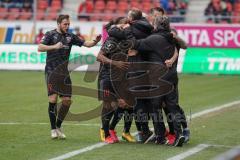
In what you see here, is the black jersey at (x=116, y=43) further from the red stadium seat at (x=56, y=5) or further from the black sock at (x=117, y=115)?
the red stadium seat at (x=56, y=5)

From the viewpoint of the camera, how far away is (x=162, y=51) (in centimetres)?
1123

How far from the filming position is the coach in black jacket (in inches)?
437

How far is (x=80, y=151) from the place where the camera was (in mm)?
10547

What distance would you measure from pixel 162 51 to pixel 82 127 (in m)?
2.91

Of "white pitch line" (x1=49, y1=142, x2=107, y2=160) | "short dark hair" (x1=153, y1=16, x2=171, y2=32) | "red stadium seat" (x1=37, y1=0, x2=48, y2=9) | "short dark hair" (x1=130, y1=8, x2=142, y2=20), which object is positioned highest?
"short dark hair" (x1=130, y1=8, x2=142, y2=20)

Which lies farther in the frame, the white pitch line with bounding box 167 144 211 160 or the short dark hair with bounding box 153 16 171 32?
the short dark hair with bounding box 153 16 171 32

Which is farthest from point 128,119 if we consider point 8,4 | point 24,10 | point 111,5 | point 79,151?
point 8,4

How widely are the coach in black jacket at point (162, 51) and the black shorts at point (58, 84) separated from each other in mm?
1421

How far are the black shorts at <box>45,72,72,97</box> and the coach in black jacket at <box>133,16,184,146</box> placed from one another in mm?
1421

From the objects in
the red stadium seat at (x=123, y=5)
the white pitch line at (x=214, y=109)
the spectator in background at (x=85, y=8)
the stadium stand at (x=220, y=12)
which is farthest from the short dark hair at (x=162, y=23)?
the red stadium seat at (x=123, y=5)

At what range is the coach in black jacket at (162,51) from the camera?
11.1 metres

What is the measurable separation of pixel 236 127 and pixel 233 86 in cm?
849

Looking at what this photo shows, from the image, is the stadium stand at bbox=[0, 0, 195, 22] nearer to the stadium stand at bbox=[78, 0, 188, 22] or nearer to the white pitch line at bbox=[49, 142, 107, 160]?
the stadium stand at bbox=[78, 0, 188, 22]

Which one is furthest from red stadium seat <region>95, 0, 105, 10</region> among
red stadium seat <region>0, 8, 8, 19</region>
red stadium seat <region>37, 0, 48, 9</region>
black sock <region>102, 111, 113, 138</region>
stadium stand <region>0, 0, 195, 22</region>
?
black sock <region>102, 111, 113, 138</region>
